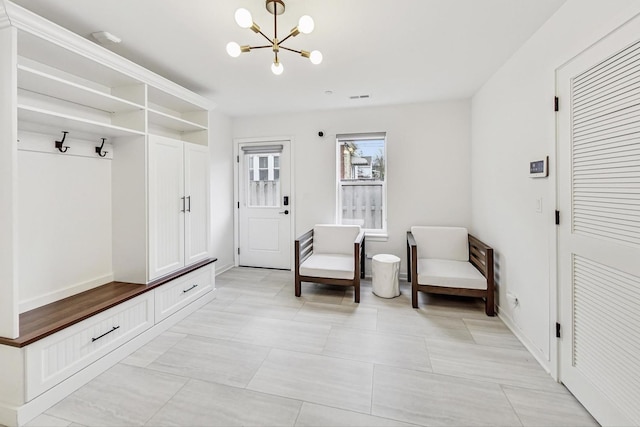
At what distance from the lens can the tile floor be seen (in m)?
1.50

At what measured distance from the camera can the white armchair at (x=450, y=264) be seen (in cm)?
269

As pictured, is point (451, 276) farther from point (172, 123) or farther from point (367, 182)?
point (172, 123)

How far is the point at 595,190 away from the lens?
147cm

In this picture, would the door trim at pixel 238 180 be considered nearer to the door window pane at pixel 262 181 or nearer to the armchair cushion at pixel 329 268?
the door window pane at pixel 262 181

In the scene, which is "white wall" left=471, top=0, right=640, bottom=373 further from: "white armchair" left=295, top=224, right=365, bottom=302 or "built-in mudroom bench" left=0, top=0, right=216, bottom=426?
"built-in mudroom bench" left=0, top=0, right=216, bottom=426

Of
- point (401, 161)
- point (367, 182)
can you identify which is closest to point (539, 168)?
point (401, 161)

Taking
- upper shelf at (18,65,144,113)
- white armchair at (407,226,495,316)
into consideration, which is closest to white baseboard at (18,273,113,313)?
upper shelf at (18,65,144,113)

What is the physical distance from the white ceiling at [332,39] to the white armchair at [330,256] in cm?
182

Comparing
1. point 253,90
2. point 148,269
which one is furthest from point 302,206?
point 148,269

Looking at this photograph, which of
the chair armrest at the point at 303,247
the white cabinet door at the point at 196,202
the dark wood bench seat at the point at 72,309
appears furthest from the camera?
the chair armrest at the point at 303,247

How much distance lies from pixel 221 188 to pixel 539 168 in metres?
A: 3.86

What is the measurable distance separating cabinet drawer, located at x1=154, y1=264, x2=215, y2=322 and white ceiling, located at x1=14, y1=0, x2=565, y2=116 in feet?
6.87

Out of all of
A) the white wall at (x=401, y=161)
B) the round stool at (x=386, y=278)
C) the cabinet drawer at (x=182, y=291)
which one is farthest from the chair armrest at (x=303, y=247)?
the cabinet drawer at (x=182, y=291)

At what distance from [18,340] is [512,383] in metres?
2.97
